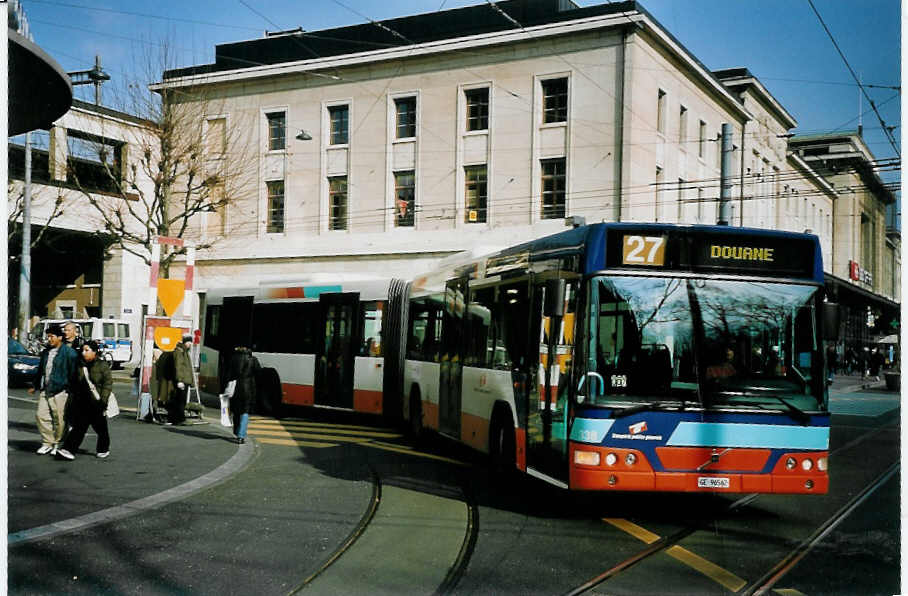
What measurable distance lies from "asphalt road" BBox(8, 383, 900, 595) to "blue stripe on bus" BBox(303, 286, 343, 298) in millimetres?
6085

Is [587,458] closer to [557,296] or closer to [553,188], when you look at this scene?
[557,296]

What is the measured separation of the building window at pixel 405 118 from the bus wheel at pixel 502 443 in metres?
23.8

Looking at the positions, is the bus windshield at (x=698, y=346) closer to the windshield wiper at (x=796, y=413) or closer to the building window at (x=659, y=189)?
the windshield wiper at (x=796, y=413)

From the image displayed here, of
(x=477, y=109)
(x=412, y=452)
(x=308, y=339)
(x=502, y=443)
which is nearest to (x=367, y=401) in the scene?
(x=308, y=339)

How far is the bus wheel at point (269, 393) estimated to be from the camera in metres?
18.9

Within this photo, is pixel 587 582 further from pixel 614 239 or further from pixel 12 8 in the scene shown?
pixel 12 8

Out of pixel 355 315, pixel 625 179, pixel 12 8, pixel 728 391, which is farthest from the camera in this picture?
pixel 625 179

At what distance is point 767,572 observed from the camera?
259 inches

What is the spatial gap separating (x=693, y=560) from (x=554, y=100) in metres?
25.7

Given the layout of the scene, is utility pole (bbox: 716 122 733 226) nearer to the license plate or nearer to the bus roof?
the bus roof

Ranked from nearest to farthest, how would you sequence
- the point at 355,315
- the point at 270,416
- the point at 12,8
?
the point at 12,8, the point at 355,315, the point at 270,416

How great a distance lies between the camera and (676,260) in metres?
7.99

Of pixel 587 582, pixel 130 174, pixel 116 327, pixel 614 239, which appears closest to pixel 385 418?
pixel 130 174

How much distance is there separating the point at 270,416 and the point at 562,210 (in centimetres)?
1460
